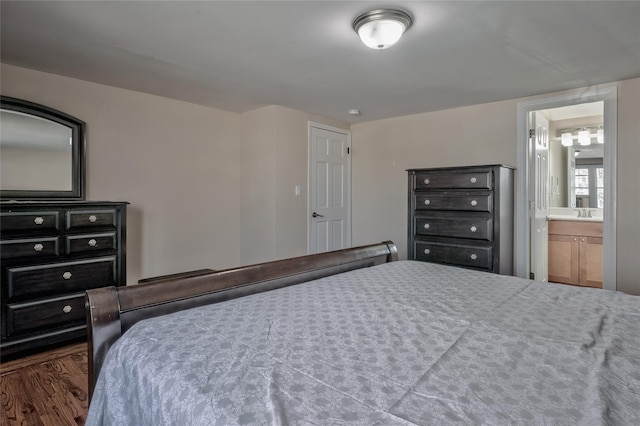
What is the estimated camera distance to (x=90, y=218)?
109 inches

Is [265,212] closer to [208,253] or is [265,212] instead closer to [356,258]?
[208,253]

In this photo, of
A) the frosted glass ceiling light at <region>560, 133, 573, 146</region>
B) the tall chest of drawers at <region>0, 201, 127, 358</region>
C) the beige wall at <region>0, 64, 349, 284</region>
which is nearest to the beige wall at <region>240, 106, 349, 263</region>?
the beige wall at <region>0, 64, 349, 284</region>

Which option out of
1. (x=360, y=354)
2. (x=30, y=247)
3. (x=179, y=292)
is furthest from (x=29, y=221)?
(x=360, y=354)

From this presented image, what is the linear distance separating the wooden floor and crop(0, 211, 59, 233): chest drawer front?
93 centimetres

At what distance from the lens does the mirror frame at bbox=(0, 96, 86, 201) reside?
2764mm

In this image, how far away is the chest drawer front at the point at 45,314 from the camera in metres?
2.42

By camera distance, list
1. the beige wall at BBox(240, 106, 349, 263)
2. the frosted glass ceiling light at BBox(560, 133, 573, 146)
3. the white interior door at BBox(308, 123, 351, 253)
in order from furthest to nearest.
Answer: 1. the frosted glass ceiling light at BBox(560, 133, 573, 146)
2. the white interior door at BBox(308, 123, 351, 253)
3. the beige wall at BBox(240, 106, 349, 263)

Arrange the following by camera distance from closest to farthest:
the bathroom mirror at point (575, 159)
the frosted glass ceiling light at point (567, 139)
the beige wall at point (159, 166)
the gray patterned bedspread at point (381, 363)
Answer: the gray patterned bedspread at point (381, 363) → the beige wall at point (159, 166) → the bathroom mirror at point (575, 159) → the frosted glass ceiling light at point (567, 139)

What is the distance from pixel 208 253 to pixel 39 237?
5.80ft

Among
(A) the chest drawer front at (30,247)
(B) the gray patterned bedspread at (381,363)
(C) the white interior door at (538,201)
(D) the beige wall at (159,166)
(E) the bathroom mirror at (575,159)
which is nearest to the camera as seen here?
(B) the gray patterned bedspread at (381,363)

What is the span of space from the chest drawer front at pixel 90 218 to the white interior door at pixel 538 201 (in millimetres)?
4033

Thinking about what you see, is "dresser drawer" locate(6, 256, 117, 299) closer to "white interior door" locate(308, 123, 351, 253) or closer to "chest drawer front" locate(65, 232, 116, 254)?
"chest drawer front" locate(65, 232, 116, 254)

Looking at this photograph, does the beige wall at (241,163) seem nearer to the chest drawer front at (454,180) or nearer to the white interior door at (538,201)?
the white interior door at (538,201)

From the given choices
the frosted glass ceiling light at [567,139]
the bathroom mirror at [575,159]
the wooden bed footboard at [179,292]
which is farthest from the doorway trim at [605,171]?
the wooden bed footboard at [179,292]
